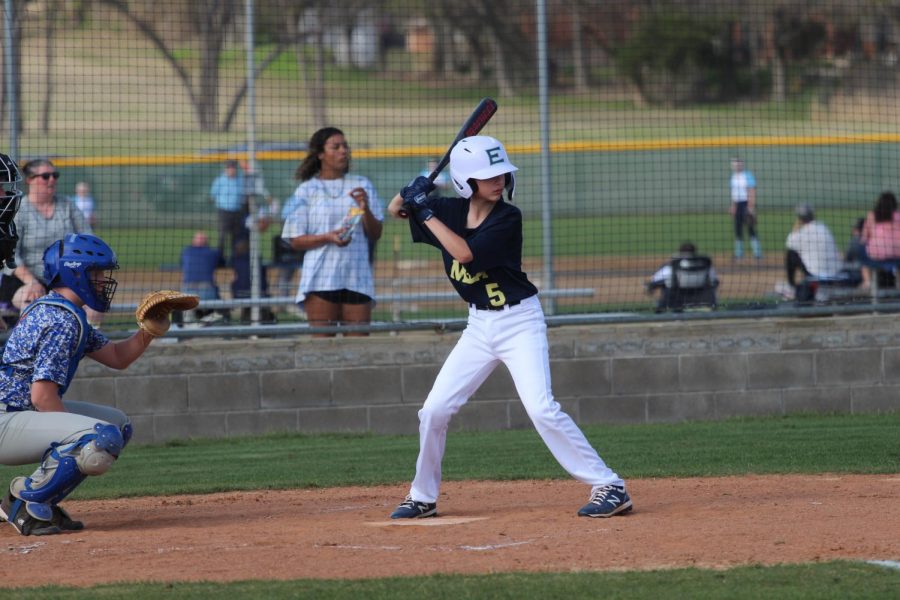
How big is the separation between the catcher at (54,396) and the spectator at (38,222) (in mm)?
3641

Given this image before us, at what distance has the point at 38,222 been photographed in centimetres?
970

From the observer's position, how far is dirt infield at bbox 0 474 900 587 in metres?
5.18

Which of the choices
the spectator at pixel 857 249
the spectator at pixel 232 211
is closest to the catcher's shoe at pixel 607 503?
the spectator at pixel 232 211

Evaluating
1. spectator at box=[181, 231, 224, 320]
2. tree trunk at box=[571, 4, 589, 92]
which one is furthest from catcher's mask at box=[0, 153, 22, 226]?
tree trunk at box=[571, 4, 589, 92]

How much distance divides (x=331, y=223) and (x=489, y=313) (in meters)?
3.81

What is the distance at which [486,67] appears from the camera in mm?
18375

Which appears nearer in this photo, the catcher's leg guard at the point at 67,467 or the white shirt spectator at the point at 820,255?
the catcher's leg guard at the point at 67,467

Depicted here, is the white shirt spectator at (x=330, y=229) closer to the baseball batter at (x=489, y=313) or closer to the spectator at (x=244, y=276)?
the spectator at (x=244, y=276)

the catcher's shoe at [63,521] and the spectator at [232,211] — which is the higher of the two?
the spectator at [232,211]

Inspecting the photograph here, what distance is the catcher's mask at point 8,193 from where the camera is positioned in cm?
625

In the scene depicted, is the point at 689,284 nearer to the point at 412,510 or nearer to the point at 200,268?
the point at 200,268

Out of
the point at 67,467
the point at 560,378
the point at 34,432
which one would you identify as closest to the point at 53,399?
the point at 34,432

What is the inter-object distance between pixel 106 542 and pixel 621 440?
4393 mm

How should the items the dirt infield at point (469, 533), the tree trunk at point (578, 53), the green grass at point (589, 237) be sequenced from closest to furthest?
the dirt infield at point (469, 533) < the green grass at point (589, 237) < the tree trunk at point (578, 53)
